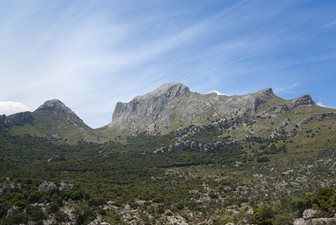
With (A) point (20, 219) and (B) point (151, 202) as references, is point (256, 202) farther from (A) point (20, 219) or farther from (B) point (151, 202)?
(A) point (20, 219)

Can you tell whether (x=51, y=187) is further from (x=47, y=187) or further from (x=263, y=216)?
(x=263, y=216)

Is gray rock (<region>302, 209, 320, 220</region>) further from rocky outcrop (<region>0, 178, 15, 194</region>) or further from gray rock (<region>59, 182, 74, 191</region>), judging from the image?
rocky outcrop (<region>0, 178, 15, 194</region>)

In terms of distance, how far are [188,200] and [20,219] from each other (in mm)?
66050

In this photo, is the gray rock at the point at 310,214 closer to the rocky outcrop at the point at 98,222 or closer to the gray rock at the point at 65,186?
the rocky outcrop at the point at 98,222

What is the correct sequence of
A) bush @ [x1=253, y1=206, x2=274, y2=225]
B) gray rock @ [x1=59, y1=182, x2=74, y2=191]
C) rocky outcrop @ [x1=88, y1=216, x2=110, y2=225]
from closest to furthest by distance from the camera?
1. bush @ [x1=253, y1=206, x2=274, y2=225]
2. rocky outcrop @ [x1=88, y1=216, x2=110, y2=225]
3. gray rock @ [x1=59, y1=182, x2=74, y2=191]

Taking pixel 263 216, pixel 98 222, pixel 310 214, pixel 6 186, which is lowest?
pixel 310 214

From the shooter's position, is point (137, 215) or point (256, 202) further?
point (256, 202)

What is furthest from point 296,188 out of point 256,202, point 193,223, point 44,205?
point 44,205

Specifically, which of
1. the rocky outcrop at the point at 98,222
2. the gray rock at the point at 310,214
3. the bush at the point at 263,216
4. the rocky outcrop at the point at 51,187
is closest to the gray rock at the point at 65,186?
the rocky outcrop at the point at 51,187

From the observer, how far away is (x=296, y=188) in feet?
627

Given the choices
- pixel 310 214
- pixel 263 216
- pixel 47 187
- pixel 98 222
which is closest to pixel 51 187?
pixel 47 187

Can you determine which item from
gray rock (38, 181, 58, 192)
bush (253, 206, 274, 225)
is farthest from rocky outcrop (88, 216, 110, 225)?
bush (253, 206, 274, 225)

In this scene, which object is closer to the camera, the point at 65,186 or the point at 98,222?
the point at 98,222

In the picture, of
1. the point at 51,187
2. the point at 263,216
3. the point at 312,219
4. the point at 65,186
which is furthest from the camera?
the point at 65,186
